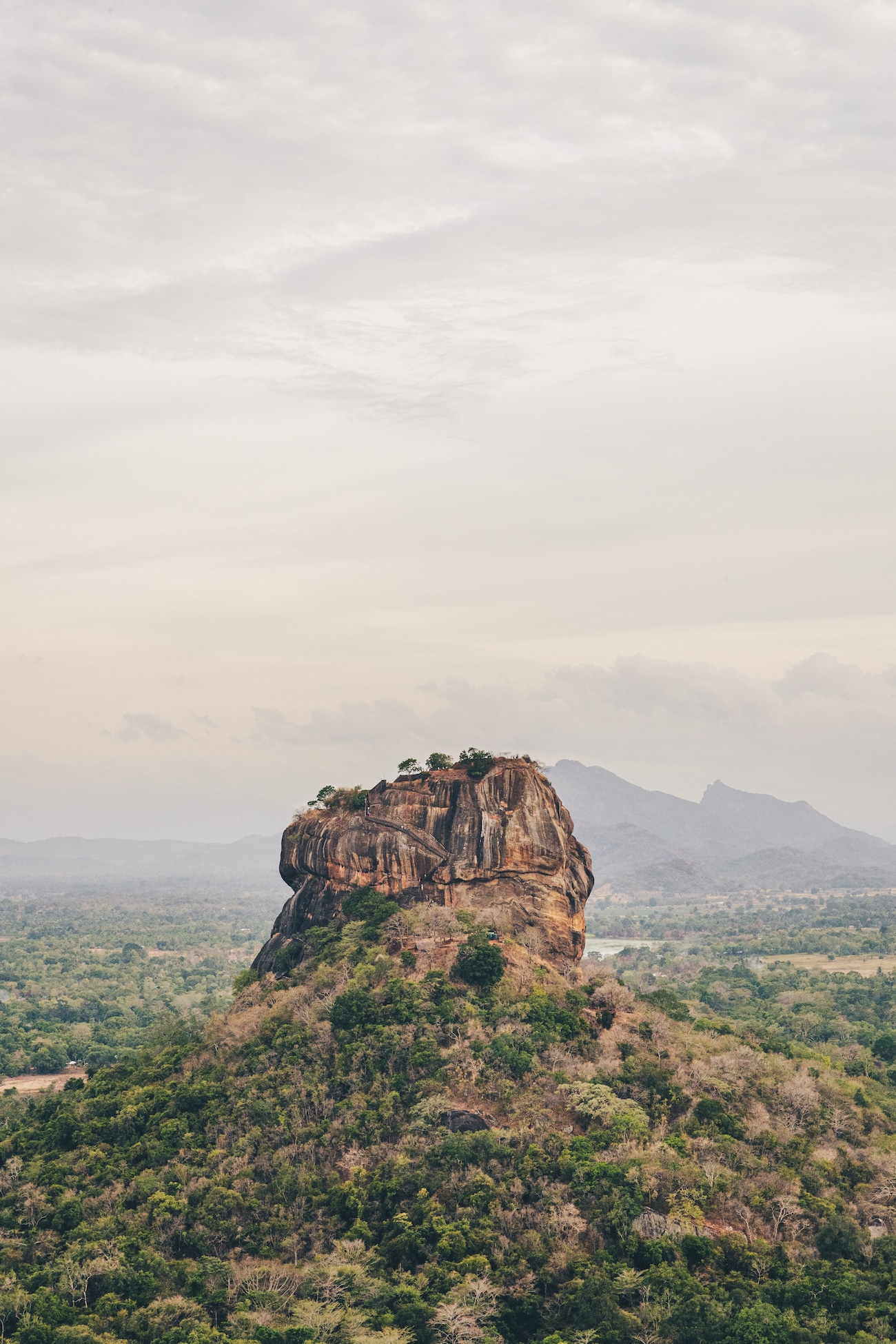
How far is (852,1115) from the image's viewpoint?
49812 millimetres

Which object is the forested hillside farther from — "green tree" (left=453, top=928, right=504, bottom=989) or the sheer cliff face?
the sheer cliff face

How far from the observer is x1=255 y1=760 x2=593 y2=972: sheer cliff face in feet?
191

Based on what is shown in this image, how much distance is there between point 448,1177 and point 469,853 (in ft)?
60.4

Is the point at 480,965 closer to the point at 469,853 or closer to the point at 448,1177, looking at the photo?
the point at 469,853

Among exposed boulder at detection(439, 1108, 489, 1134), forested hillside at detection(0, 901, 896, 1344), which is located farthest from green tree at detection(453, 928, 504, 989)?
exposed boulder at detection(439, 1108, 489, 1134)

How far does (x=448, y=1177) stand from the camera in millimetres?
42656

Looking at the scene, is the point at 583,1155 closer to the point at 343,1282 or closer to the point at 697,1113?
the point at 697,1113

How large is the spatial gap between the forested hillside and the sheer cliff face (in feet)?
7.42

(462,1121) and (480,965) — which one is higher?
(480,965)

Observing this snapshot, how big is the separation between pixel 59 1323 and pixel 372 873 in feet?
85.7

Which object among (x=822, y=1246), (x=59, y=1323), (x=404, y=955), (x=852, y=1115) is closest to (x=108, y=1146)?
(x=59, y=1323)

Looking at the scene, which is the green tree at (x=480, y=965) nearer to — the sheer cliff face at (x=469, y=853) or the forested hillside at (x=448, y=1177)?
the forested hillside at (x=448, y=1177)

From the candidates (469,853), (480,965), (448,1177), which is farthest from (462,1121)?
(469,853)

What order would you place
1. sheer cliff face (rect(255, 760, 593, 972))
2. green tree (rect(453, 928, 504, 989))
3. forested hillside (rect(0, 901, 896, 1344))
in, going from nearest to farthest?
Result: forested hillside (rect(0, 901, 896, 1344)) < green tree (rect(453, 928, 504, 989)) < sheer cliff face (rect(255, 760, 593, 972))
